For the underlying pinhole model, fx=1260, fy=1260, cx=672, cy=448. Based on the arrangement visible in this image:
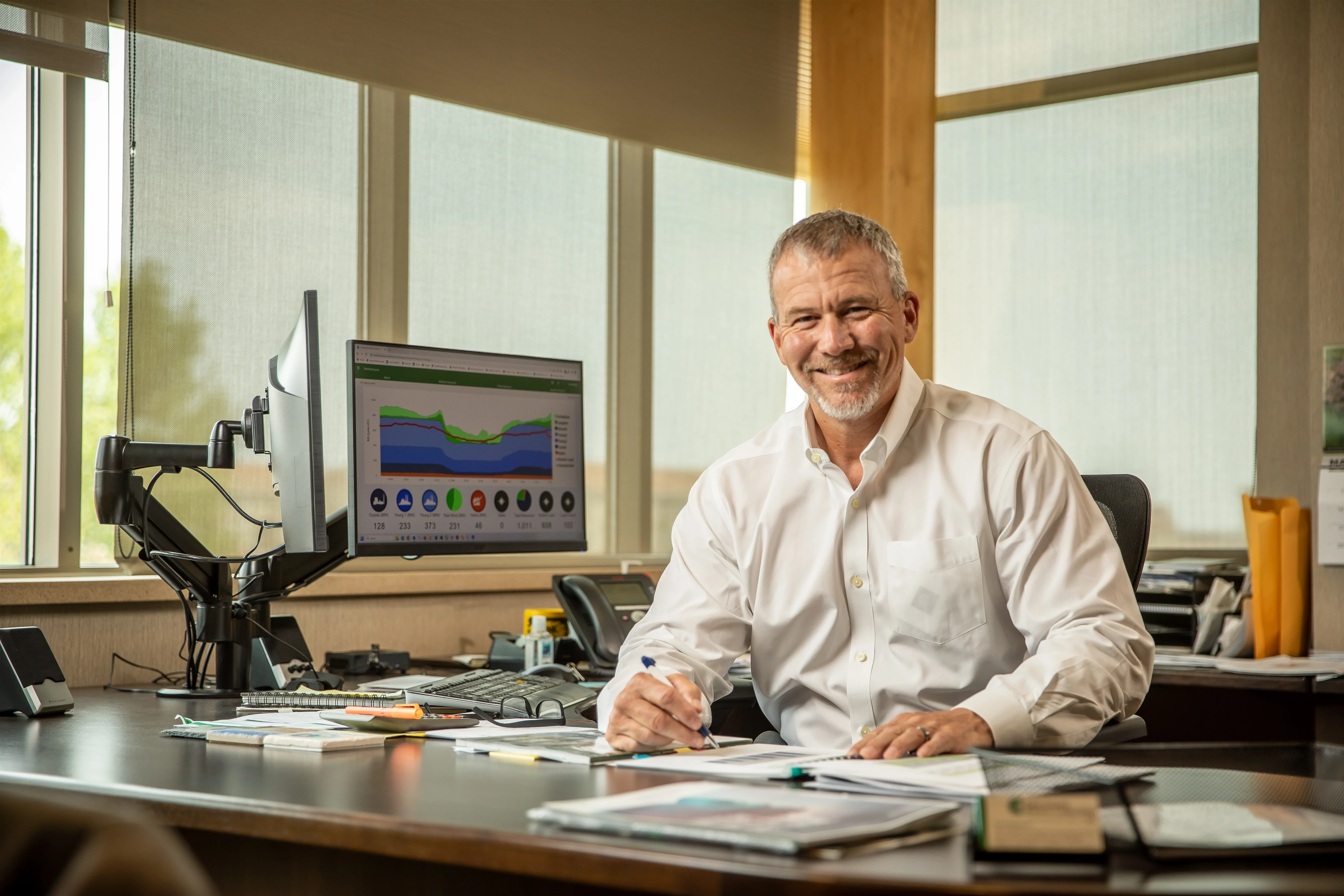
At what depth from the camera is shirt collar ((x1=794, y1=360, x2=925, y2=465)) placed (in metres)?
1.95

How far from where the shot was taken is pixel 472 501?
96.5 inches

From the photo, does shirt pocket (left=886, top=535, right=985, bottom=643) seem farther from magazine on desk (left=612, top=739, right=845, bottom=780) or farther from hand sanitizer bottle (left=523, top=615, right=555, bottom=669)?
hand sanitizer bottle (left=523, top=615, right=555, bottom=669)

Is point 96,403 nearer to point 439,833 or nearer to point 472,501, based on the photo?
point 472,501

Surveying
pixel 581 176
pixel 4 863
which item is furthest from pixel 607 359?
pixel 4 863

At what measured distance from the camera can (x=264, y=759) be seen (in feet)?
4.58

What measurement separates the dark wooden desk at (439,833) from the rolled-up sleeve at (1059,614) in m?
0.25

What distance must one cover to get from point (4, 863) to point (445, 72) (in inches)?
114

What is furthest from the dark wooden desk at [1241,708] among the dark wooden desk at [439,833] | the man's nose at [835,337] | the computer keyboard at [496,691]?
the dark wooden desk at [439,833]

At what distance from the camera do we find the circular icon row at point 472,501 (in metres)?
2.30

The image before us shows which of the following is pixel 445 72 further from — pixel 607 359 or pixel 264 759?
pixel 264 759

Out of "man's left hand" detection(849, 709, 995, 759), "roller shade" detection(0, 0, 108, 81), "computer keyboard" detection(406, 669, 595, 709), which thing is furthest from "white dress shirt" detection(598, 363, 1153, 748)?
"roller shade" detection(0, 0, 108, 81)

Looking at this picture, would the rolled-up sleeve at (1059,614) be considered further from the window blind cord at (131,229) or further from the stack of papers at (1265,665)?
the window blind cord at (131,229)

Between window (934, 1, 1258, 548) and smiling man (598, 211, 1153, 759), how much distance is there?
1.63 metres

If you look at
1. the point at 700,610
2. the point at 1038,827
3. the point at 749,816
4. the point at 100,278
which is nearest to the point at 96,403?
the point at 100,278
